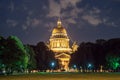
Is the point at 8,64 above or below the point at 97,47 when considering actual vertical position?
below

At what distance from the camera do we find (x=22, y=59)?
391ft

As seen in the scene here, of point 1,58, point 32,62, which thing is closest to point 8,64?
point 1,58

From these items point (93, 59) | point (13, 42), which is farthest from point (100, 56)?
point (13, 42)

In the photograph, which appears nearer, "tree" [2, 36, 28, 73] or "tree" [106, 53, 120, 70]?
"tree" [2, 36, 28, 73]

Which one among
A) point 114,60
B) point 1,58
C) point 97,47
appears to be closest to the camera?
point 1,58

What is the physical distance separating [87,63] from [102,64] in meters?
19.9

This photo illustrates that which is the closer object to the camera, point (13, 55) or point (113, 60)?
point (13, 55)

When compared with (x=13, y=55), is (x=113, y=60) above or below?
above

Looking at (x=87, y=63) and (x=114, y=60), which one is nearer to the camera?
(x=114, y=60)

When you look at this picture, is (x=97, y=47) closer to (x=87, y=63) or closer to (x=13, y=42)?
(x=87, y=63)

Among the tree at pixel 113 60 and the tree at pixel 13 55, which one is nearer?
the tree at pixel 13 55

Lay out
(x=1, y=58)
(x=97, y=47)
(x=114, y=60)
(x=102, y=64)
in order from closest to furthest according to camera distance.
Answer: (x=1, y=58)
(x=114, y=60)
(x=102, y=64)
(x=97, y=47)

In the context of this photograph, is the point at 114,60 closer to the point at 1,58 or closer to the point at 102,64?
the point at 102,64

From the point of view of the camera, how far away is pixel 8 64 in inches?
4528
